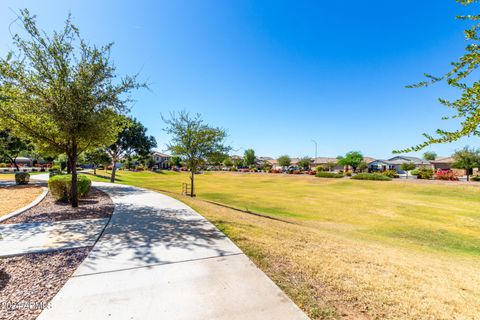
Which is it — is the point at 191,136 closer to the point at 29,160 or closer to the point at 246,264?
the point at 246,264

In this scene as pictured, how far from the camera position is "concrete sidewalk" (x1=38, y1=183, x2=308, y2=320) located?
280 centimetres

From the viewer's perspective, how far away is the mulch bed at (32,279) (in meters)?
2.88

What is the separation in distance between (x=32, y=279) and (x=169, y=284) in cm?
235

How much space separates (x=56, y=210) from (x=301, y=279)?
9.81 metres

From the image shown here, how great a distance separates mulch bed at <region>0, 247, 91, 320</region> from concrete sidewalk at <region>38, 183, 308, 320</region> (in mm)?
177

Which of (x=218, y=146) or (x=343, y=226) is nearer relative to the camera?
(x=343, y=226)

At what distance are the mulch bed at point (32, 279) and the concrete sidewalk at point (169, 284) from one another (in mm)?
177

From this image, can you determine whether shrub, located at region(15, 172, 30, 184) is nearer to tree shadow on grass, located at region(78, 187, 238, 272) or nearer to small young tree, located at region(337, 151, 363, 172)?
tree shadow on grass, located at region(78, 187, 238, 272)

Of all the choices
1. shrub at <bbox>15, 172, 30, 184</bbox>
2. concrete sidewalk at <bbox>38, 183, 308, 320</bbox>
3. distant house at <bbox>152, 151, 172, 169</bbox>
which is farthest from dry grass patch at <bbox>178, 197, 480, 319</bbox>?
distant house at <bbox>152, 151, 172, 169</bbox>

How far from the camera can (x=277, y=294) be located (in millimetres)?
3217

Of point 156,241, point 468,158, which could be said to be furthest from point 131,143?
point 468,158

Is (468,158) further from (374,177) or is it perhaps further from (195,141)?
(195,141)

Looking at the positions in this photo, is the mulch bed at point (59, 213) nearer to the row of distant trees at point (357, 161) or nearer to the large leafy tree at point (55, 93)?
the large leafy tree at point (55, 93)

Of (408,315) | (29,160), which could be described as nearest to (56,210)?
(408,315)
